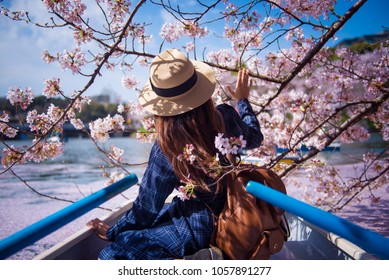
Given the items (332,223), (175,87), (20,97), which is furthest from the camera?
(20,97)

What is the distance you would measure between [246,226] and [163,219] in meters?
0.35

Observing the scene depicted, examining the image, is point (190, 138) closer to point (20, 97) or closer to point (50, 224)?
point (50, 224)

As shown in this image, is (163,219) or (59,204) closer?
(163,219)

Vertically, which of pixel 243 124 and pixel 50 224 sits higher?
pixel 243 124

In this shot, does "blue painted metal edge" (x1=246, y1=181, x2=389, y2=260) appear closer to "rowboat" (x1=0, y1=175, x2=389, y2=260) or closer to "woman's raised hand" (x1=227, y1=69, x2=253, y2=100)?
"rowboat" (x1=0, y1=175, x2=389, y2=260)

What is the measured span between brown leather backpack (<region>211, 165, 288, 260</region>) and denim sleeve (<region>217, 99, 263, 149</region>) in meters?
0.18

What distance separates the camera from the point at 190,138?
93cm

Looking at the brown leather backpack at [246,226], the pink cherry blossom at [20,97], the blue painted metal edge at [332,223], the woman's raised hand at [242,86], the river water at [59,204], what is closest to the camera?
the blue painted metal edge at [332,223]

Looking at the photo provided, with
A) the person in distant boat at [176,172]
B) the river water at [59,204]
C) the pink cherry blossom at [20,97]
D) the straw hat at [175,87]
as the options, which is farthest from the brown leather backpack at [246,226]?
the pink cherry blossom at [20,97]

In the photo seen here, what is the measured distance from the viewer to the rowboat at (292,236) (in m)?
0.70

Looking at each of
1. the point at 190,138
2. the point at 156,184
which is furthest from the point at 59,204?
the point at 190,138

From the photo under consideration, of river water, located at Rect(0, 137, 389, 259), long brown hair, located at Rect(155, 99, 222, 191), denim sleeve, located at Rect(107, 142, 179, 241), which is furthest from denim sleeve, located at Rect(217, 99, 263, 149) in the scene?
river water, located at Rect(0, 137, 389, 259)

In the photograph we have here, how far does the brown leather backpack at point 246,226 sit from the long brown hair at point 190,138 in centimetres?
11

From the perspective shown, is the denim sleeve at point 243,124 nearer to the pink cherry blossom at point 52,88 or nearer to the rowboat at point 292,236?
the rowboat at point 292,236
